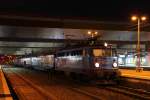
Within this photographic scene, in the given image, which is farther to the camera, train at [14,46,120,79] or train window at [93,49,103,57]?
train window at [93,49,103,57]

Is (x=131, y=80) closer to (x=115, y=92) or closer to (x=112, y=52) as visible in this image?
(x=112, y=52)

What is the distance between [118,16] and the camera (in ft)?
169

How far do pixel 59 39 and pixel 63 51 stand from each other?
106 feet

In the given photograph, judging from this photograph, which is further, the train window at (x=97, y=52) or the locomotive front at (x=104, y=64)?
the train window at (x=97, y=52)

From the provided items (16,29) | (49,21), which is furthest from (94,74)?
(16,29)

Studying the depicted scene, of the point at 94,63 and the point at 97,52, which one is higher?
the point at 97,52

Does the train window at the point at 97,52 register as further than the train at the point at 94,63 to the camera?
Yes

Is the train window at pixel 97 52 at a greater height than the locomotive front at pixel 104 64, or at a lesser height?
greater

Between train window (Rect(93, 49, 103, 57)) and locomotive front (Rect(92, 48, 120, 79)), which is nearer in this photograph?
locomotive front (Rect(92, 48, 120, 79))

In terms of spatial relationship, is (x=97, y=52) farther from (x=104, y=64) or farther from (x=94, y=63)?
(x=104, y=64)

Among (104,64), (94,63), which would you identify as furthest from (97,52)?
(104,64)

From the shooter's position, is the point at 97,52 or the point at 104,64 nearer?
the point at 104,64

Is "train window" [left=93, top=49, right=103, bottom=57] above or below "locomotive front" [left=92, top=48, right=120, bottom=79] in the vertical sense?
above

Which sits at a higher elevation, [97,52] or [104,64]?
[97,52]
